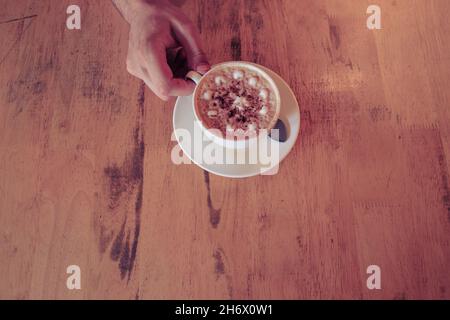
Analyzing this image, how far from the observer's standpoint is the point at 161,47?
795 millimetres

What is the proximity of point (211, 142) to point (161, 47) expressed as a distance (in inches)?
10.6

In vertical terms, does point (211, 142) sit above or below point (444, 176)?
above

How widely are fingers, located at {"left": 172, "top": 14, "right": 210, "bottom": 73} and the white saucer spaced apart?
0.31ft

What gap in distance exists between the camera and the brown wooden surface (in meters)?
0.76

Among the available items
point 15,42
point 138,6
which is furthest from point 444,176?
point 15,42

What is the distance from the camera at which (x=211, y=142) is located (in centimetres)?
81

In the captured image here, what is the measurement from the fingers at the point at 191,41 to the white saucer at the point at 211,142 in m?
0.09

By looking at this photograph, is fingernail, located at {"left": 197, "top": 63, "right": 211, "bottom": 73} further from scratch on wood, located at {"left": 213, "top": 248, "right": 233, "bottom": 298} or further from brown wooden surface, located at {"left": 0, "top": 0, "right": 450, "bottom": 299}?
scratch on wood, located at {"left": 213, "top": 248, "right": 233, "bottom": 298}

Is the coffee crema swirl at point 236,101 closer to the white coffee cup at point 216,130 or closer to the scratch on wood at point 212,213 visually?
the white coffee cup at point 216,130

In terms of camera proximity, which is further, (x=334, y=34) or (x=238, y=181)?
(x=334, y=34)

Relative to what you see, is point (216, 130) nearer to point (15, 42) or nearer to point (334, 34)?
point (334, 34)

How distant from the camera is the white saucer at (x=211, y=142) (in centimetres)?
78

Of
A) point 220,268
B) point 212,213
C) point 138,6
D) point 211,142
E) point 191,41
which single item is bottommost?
point 220,268

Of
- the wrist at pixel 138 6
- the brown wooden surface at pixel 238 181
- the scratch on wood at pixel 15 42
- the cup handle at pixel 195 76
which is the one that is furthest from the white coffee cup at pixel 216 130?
the scratch on wood at pixel 15 42
